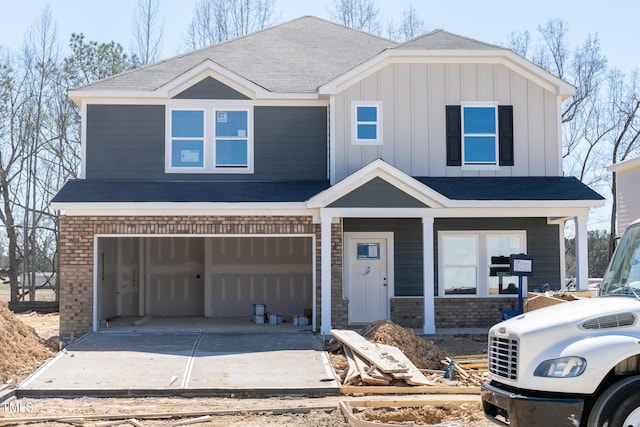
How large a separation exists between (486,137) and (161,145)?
26.4ft

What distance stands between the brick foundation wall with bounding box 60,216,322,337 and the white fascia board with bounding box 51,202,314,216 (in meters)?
0.12

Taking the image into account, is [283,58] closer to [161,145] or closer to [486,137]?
[161,145]

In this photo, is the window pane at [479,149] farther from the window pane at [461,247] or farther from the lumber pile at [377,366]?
the lumber pile at [377,366]

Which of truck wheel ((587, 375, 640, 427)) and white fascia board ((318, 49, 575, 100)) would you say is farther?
white fascia board ((318, 49, 575, 100))

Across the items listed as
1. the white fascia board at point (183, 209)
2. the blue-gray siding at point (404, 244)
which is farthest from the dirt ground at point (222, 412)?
the blue-gray siding at point (404, 244)

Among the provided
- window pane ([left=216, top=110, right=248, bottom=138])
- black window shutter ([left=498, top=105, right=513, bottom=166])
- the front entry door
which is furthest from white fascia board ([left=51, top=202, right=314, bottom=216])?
black window shutter ([left=498, top=105, right=513, bottom=166])

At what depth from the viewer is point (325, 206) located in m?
17.0

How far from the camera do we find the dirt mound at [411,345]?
45.4 ft

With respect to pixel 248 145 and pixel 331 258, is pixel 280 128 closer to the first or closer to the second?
pixel 248 145

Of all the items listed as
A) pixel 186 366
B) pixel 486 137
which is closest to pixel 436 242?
pixel 486 137

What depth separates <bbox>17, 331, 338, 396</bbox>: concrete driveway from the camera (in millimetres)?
12070

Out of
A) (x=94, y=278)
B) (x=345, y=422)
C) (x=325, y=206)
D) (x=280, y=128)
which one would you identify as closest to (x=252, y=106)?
(x=280, y=128)

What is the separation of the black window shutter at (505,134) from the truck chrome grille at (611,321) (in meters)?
12.3

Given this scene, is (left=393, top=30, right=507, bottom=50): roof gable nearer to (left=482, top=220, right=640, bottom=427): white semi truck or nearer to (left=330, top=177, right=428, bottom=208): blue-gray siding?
(left=330, top=177, right=428, bottom=208): blue-gray siding
